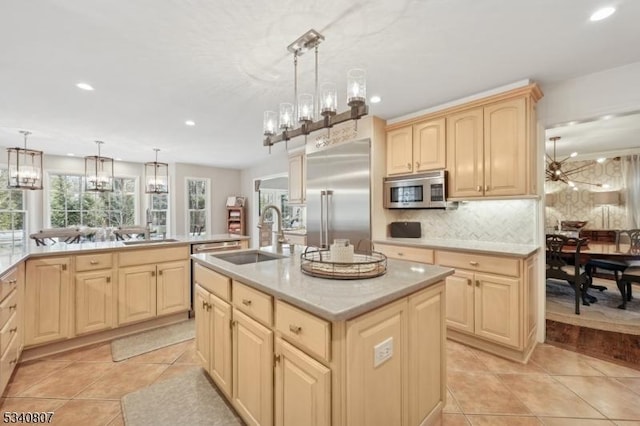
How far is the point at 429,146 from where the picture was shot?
10.7 feet

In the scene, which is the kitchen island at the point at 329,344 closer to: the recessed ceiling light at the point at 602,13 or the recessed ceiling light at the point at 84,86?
the recessed ceiling light at the point at 602,13

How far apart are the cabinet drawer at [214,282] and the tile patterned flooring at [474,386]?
0.86m

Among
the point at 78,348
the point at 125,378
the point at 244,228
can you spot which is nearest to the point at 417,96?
the point at 125,378

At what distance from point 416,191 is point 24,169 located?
5.10m

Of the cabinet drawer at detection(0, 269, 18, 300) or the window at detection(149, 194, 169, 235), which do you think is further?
the window at detection(149, 194, 169, 235)

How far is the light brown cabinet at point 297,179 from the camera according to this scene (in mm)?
4746

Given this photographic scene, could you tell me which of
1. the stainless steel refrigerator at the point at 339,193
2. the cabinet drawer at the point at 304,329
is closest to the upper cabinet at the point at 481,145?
the stainless steel refrigerator at the point at 339,193

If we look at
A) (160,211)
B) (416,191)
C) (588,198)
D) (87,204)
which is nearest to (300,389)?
(416,191)

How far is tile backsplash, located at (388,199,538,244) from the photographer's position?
2850 millimetres

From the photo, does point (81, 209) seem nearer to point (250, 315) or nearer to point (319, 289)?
point (250, 315)

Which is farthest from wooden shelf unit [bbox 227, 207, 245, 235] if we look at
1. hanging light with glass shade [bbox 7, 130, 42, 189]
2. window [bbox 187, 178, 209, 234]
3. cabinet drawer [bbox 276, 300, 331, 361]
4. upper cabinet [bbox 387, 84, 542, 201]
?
cabinet drawer [bbox 276, 300, 331, 361]

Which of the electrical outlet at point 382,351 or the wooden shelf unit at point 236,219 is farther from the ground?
the wooden shelf unit at point 236,219

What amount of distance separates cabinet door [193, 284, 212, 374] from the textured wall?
752 cm

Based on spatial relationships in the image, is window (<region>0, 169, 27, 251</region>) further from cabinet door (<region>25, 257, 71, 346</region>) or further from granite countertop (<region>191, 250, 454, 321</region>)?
granite countertop (<region>191, 250, 454, 321</region>)
